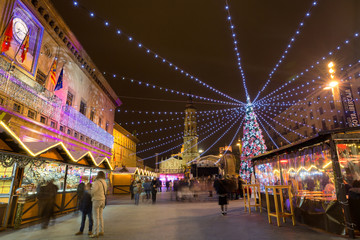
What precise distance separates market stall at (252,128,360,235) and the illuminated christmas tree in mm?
5610

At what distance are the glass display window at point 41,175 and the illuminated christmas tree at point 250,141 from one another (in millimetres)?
13853

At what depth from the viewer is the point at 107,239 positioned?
18.8 ft

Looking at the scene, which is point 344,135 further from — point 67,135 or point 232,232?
point 67,135

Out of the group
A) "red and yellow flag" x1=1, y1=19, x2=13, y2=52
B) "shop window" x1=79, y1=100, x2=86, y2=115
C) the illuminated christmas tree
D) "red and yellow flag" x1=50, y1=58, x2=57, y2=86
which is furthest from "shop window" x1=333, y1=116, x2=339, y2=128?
"red and yellow flag" x1=1, y1=19, x2=13, y2=52

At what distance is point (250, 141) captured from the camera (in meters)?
18.9

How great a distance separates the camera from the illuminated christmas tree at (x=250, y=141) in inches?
728

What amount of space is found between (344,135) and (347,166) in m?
3.56

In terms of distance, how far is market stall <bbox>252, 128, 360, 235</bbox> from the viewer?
234 inches

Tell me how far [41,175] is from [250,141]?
1530cm

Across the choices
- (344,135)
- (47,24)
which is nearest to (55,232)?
(344,135)

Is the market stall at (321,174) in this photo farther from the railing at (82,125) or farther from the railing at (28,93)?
the railing at (82,125)

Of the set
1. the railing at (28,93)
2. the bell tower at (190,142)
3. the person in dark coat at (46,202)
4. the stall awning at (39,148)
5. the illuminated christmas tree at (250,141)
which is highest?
the bell tower at (190,142)

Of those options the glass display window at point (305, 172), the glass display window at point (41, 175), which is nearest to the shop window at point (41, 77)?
Answer: the glass display window at point (41, 175)

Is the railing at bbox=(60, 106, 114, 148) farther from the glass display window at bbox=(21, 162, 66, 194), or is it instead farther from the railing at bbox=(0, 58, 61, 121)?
the glass display window at bbox=(21, 162, 66, 194)
